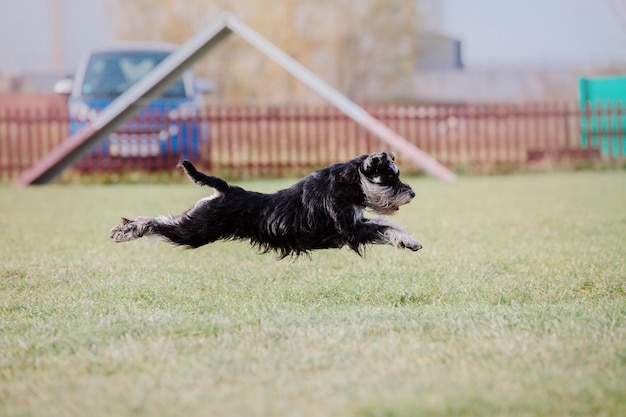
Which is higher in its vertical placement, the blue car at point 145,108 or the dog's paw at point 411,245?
the blue car at point 145,108

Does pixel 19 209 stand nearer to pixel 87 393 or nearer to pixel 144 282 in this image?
pixel 144 282

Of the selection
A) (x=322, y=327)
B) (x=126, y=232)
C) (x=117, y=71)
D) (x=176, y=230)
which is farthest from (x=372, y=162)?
(x=117, y=71)

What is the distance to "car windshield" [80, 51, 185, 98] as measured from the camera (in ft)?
57.2

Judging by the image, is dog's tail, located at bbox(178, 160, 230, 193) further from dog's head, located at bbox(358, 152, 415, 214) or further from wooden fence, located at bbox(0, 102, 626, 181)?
wooden fence, located at bbox(0, 102, 626, 181)

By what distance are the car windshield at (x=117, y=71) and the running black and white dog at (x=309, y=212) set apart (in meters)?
12.4

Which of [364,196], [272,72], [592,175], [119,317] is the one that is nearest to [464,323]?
[364,196]

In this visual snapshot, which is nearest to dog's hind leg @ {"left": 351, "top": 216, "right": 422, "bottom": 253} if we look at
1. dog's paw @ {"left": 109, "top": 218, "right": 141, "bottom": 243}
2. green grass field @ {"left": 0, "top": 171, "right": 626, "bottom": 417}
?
green grass field @ {"left": 0, "top": 171, "right": 626, "bottom": 417}

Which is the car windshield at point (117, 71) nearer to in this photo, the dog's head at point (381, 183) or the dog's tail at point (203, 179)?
the dog's tail at point (203, 179)

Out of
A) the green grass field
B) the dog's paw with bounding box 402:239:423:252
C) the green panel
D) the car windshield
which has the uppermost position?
the car windshield

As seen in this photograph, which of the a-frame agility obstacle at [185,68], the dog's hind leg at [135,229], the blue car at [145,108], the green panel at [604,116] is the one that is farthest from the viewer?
the green panel at [604,116]

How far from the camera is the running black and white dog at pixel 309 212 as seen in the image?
5.55m

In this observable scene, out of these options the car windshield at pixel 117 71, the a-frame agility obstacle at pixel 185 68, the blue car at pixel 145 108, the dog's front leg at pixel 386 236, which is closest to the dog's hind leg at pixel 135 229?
the dog's front leg at pixel 386 236

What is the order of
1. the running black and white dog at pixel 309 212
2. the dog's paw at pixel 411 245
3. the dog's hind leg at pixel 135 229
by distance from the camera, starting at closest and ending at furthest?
the running black and white dog at pixel 309 212
the dog's paw at pixel 411 245
the dog's hind leg at pixel 135 229

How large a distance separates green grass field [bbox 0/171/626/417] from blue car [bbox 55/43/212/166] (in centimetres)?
878
